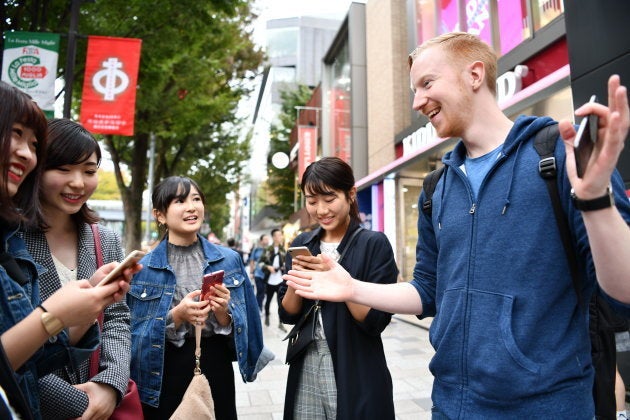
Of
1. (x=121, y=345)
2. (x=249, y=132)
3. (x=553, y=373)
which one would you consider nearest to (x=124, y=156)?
(x=249, y=132)

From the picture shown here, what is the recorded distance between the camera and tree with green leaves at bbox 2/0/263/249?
277 inches

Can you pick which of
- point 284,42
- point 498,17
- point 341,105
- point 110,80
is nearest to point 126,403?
point 110,80

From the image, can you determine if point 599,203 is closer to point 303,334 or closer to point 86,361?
point 303,334

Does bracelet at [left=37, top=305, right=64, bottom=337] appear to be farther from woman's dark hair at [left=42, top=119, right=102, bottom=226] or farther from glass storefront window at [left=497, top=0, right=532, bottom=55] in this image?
glass storefront window at [left=497, top=0, right=532, bottom=55]

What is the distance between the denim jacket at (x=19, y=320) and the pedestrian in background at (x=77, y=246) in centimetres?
16

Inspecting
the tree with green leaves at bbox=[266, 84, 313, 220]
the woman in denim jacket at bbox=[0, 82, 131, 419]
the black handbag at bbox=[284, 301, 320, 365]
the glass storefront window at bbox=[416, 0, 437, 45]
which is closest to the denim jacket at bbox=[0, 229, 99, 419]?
the woman in denim jacket at bbox=[0, 82, 131, 419]

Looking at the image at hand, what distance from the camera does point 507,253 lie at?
1283 mm

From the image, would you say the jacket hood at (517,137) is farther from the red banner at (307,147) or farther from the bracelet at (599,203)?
the red banner at (307,147)

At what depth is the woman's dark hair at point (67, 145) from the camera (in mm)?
1743

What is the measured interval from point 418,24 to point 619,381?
33.4 feet

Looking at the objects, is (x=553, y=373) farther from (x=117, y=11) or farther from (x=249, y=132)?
(x=249, y=132)

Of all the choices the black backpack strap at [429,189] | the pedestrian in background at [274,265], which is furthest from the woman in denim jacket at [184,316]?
the pedestrian in background at [274,265]

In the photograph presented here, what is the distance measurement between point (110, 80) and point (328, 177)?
5648mm

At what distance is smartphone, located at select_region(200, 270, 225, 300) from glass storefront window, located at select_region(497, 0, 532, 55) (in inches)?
284
